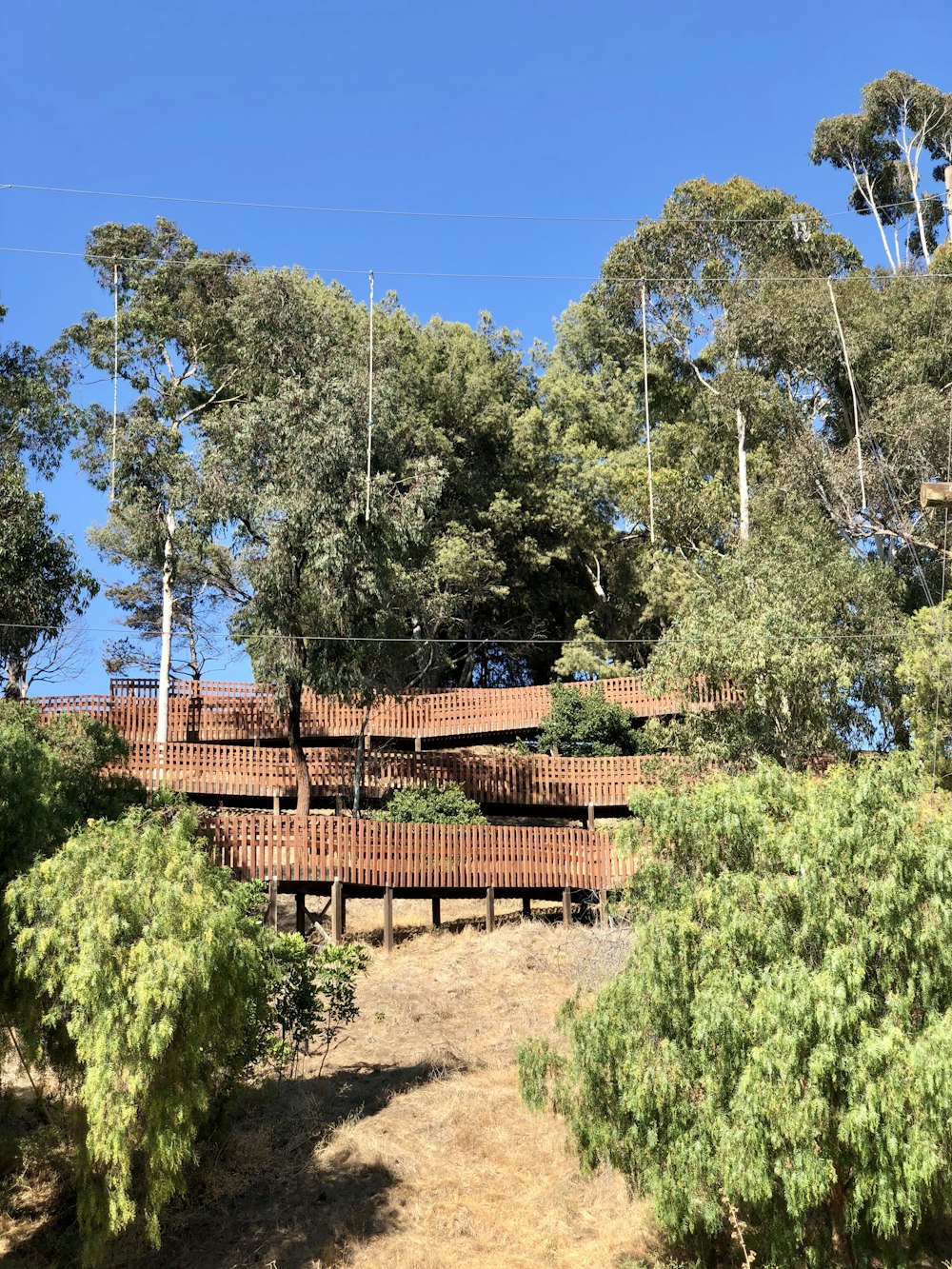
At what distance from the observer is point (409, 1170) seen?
536 inches

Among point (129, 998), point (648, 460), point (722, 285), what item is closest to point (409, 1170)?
point (129, 998)

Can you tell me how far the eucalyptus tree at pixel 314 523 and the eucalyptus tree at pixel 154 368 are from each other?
6.15ft

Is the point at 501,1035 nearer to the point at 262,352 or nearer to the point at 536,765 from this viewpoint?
the point at 536,765

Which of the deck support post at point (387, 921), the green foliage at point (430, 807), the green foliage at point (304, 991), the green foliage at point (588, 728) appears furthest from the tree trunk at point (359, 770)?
the green foliage at point (304, 991)

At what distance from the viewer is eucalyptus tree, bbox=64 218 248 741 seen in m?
23.6

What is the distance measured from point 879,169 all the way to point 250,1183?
3984cm

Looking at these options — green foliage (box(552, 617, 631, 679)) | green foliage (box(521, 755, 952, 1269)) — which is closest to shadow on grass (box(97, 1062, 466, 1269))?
green foliage (box(521, 755, 952, 1269))

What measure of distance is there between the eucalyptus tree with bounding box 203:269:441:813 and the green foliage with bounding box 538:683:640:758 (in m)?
4.37

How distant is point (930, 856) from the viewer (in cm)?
1033

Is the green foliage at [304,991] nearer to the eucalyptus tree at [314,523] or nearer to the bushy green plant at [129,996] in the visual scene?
the bushy green plant at [129,996]

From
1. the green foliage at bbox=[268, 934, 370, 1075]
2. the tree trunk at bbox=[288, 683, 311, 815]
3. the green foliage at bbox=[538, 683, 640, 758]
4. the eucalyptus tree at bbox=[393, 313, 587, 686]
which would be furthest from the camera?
the eucalyptus tree at bbox=[393, 313, 587, 686]

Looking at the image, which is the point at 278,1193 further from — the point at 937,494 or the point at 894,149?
the point at 894,149

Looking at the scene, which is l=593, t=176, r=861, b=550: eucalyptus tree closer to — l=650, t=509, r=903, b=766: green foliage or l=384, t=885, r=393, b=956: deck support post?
l=650, t=509, r=903, b=766: green foliage

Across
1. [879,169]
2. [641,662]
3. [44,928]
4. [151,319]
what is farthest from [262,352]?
[879,169]
